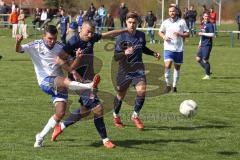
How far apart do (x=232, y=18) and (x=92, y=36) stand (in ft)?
148

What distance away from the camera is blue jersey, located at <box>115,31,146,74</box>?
31.9 feet

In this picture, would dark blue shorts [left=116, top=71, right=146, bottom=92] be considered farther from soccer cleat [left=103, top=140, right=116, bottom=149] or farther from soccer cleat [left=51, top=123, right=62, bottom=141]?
soccer cleat [left=103, top=140, right=116, bottom=149]

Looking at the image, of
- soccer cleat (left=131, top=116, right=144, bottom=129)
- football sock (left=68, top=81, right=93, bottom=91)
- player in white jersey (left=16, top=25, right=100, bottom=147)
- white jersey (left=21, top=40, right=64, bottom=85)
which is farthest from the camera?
soccer cleat (left=131, top=116, right=144, bottom=129)

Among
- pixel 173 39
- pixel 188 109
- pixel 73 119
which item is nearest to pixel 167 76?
pixel 173 39

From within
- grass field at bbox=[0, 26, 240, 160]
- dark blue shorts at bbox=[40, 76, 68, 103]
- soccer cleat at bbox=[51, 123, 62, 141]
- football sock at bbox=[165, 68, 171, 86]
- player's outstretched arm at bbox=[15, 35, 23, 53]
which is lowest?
grass field at bbox=[0, 26, 240, 160]

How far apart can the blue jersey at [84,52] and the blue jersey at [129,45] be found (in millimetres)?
1299

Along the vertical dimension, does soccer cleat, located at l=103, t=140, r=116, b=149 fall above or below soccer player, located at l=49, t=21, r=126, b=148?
below

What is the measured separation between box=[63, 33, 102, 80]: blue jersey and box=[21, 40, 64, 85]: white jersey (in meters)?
0.16

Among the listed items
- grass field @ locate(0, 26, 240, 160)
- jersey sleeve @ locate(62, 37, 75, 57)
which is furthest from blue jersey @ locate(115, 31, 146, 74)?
jersey sleeve @ locate(62, 37, 75, 57)

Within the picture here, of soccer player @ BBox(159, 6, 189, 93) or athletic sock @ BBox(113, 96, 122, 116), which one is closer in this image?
athletic sock @ BBox(113, 96, 122, 116)

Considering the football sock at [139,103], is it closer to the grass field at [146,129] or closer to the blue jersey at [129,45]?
the grass field at [146,129]

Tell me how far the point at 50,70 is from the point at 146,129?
7.38 ft

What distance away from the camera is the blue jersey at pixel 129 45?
31.9ft

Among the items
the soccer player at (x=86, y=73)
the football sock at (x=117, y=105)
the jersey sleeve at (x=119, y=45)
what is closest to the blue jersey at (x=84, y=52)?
the soccer player at (x=86, y=73)
